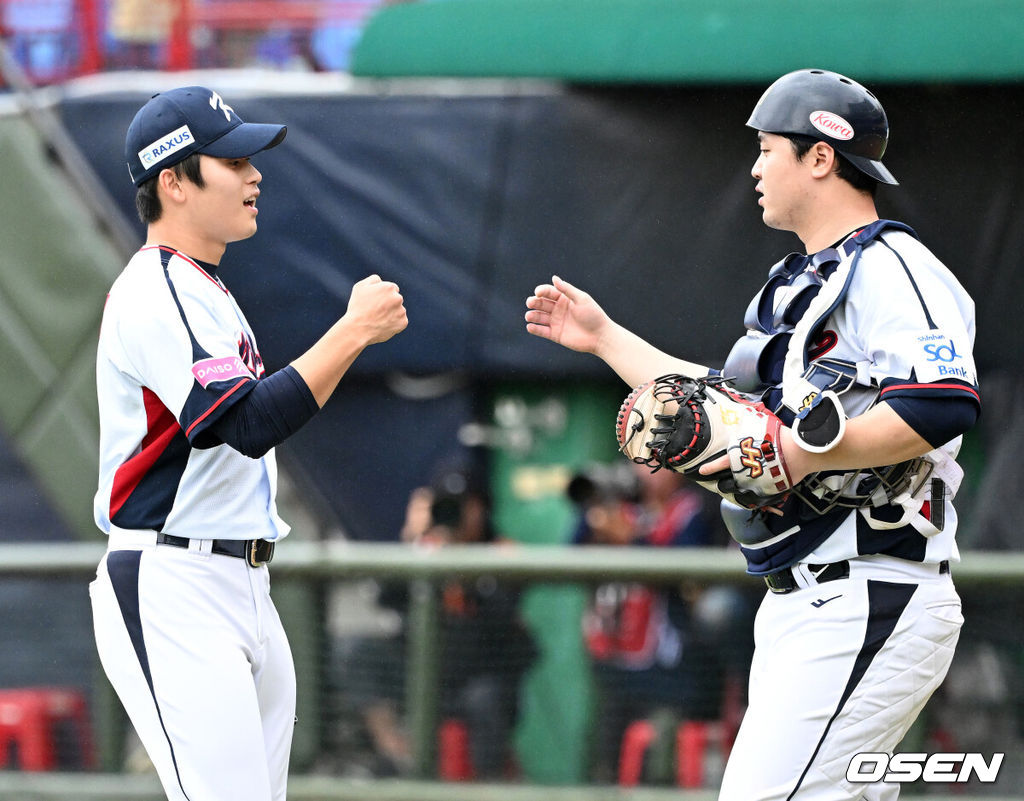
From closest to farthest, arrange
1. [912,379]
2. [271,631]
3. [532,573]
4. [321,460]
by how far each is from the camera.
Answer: [912,379] < [271,631] < [532,573] < [321,460]

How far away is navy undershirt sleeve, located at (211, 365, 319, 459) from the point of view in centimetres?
265

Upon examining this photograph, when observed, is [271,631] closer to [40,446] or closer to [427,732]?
[427,732]

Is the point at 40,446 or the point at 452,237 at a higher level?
the point at 452,237

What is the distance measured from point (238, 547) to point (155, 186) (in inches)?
31.2

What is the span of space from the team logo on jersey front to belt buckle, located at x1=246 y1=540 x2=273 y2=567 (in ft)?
2.73

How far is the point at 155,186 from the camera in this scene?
2914 mm

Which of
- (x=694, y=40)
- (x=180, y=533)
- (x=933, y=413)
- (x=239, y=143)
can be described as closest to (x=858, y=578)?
(x=933, y=413)

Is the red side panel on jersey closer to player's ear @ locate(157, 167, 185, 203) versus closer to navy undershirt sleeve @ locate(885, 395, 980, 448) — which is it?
player's ear @ locate(157, 167, 185, 203)

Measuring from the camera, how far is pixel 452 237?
5.48 m

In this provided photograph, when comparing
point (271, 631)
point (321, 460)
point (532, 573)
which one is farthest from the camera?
point (321, 460)

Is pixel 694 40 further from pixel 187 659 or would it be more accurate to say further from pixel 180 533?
pixel 187 659

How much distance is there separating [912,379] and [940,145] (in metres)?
3.14

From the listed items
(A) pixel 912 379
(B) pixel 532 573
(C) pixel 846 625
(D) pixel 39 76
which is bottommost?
(B) pixel 532 573

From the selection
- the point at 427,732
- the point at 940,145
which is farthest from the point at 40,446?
the point at 940,145
